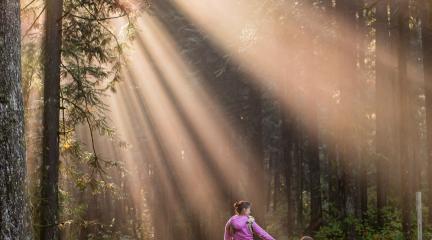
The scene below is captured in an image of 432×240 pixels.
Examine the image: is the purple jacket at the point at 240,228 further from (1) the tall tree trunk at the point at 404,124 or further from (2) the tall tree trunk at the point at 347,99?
(2) the tall tree trunk at the point at 347,99

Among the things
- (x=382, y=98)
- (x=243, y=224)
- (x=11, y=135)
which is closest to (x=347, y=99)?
(x=382, y=98)

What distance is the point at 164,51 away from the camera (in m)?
26.1

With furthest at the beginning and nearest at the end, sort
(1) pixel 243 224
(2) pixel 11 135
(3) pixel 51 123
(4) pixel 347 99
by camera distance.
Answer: (4) pixel 347 99, (3) pixel 51 123, (1) pixel 243 224, (2) pixel 11 135

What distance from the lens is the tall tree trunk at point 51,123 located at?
12.8 m

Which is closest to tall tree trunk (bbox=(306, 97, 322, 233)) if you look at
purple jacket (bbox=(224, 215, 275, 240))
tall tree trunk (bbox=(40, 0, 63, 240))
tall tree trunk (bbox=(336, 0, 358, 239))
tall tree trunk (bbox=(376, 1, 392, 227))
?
tall tree trunk (bbox=(376, 1, 392, 227))

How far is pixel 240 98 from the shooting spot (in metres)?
26.8

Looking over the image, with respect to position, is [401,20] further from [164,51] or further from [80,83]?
[164,51]

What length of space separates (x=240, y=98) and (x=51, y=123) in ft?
47.8

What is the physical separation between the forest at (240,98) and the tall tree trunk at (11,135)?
5051 millimetres

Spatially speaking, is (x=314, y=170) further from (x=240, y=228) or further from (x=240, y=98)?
(x=240, y=228)

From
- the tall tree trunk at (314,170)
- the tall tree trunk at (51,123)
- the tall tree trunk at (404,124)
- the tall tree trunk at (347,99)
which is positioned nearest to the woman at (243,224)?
the tall tree trunk at (51,123)

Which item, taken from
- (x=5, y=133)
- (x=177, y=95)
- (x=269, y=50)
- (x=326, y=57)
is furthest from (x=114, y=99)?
(x=5, y=133)

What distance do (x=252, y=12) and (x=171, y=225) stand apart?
11366 millimetres

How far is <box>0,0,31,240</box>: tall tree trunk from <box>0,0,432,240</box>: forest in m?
5.05
